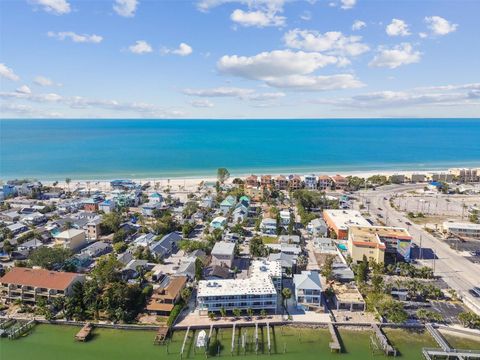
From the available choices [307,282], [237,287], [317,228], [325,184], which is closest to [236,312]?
[237,287]

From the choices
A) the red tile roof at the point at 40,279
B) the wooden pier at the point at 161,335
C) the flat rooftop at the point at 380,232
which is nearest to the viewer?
the wooden pier at the point at 161,335

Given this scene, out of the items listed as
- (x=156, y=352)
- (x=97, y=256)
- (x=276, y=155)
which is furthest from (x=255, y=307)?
(x=276, y=155)

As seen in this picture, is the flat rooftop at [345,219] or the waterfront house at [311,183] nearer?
the flat rooftop at [345,219]

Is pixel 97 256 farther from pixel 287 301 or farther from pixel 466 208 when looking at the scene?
pixel 466 208

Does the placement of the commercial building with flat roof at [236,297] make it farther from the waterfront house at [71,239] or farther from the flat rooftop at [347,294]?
the waterfront house at [71,239]

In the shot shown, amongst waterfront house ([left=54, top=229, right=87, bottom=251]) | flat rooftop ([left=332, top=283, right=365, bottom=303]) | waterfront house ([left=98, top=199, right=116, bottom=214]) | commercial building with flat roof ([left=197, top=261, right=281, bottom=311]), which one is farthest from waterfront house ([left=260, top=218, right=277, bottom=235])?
waterfront house ([left=98, top=199, right=116, bottom=214])

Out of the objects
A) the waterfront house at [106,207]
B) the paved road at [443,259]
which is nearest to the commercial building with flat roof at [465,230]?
the paved road at [443,259]

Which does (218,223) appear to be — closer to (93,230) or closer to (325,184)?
(93,230)

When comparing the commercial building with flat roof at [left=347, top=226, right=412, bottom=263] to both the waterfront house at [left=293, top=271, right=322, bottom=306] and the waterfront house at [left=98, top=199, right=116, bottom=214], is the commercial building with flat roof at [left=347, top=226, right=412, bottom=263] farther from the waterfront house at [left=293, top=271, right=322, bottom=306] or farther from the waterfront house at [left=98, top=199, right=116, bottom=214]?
the waterfront house at [left=98, top=199, right=116, bottom=214]
